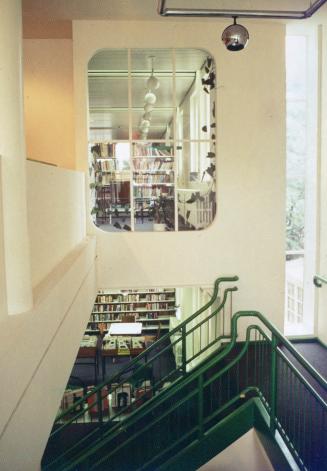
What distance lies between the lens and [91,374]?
32.5 ft

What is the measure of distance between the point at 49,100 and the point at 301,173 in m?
3.79

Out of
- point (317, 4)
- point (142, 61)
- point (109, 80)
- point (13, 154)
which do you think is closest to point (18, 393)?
point (13, 154)

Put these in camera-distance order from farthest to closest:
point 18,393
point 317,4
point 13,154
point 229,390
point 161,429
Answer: point 161,429 → point 229,390 → point 317,4 → point 13,154 → point 18,393

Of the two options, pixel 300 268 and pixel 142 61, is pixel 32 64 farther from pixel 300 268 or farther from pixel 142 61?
pixel 300 268

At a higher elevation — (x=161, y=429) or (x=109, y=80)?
(x=109, y=80)

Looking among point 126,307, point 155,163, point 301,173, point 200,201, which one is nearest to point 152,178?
point 155,163

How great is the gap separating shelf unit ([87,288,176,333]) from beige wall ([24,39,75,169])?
5881 millimetres

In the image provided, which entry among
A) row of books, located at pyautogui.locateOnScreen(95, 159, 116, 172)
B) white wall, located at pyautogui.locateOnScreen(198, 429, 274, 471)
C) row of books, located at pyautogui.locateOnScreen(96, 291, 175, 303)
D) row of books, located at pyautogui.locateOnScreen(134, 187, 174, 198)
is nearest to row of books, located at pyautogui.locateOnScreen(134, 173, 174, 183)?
row of books, located at pyautogui.locateOnScreen(134, 187, 174, 198)

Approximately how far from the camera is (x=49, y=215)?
3008 millimetres

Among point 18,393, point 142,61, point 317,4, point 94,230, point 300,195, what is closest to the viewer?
point 18,393

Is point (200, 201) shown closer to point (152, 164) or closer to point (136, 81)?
point (152, 164)

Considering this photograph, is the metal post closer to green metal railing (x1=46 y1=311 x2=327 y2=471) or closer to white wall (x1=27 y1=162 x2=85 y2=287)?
green metal railing (x1=46 y1=311 x2=327 y2=471)

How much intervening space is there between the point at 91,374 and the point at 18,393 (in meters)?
8.50

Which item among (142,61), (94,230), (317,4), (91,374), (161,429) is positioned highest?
(142,61)
